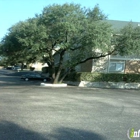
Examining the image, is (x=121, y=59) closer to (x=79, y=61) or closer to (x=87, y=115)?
(x=79, y=61)

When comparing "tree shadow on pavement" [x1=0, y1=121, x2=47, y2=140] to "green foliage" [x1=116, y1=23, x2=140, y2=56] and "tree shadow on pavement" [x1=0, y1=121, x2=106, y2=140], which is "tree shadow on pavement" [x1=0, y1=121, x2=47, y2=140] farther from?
"green foliage" [x1=116, y1=23, x2=140, y2=56]

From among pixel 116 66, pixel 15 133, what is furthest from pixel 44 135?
pixel 116 66

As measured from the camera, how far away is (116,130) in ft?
22.6

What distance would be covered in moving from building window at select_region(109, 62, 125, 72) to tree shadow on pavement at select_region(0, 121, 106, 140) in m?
23.2

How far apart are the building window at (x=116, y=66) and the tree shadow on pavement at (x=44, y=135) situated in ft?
76.0

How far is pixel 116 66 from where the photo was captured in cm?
2955

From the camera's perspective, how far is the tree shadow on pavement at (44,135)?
592 centimetres

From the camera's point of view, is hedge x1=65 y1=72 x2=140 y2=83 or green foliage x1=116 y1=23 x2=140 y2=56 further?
hedge x1=65 y1=72 x2=140 y2=83

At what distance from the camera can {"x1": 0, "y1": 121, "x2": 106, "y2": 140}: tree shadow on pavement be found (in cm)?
592

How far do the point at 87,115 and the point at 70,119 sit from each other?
1.00 metres

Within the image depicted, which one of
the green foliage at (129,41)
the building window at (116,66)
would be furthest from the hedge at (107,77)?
the green foliage at (129,41)

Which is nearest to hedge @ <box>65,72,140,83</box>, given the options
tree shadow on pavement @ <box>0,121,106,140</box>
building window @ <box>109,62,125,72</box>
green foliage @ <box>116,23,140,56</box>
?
building window @ <box>109,62,125,72</box>

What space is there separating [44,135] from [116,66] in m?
24.4

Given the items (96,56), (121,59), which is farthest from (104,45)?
(121,59)
